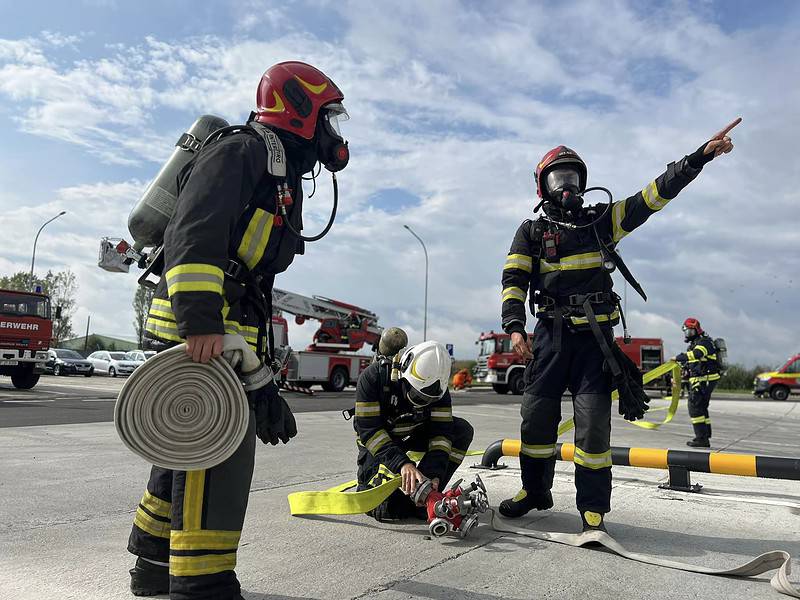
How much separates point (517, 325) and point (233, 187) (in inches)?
81.6

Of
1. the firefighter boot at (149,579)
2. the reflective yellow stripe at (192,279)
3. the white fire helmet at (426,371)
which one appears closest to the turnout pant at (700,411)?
the white fire helmet at (426,371)

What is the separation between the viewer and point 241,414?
2266mm

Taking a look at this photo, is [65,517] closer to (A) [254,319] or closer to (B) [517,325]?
(A) [254,319]

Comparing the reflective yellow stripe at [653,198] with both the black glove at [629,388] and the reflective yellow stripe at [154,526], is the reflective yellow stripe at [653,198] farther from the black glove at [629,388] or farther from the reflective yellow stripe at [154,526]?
the reflective yellow stripe at [154,526]

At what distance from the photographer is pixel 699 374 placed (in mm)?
10203

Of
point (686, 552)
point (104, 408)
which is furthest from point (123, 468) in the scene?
point (104, 408)

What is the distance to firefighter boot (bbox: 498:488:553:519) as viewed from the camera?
12.7ft

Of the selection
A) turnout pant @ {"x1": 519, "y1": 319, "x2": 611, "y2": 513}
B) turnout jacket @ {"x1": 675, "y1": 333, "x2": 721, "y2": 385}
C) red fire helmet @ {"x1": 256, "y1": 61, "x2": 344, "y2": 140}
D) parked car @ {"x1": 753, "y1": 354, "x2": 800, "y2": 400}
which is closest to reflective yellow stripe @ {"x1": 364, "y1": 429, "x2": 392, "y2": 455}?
turnout pant @ {"x1": 519, "y1": 319, "x2": 611, "y2": 513}

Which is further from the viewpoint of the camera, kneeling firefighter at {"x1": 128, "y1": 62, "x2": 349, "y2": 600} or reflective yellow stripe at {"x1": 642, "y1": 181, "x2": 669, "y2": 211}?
reflective yellow stripe at {"x1": 642, "y1": 181, "x2": 669, "y2": 211}

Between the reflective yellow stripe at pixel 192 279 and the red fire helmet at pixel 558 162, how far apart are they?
241cm

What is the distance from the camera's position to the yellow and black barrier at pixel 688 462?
Answer: 4188 millimetres

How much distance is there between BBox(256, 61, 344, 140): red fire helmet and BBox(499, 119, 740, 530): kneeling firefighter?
5.37ft

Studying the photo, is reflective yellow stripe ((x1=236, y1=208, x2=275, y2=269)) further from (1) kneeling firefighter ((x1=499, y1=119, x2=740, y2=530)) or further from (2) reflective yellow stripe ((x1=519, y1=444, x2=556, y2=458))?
(2) reflective yellow stripe ((x1=519, y1=444, x2=556, y2=458))

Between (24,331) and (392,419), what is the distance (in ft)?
54.8
